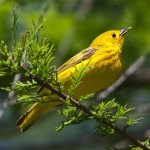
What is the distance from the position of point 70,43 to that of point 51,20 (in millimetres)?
400

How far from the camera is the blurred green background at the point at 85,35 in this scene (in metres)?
5.93

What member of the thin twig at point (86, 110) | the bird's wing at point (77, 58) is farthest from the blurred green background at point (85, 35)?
the thin twig at point (86, 110)

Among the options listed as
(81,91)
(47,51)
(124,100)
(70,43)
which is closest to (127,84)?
(124,100)

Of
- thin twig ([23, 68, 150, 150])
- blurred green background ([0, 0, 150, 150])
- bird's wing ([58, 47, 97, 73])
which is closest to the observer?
thin twig ([23, 68, 150, 150])

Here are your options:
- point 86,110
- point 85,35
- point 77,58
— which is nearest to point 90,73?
point 77,58

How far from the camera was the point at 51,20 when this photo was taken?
6191 mm

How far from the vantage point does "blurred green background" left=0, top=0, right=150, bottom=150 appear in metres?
5.93

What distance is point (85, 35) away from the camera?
6.61m

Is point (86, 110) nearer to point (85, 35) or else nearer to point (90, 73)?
point (90, 73)

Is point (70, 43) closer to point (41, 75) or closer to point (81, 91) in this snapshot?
point (81, 91)

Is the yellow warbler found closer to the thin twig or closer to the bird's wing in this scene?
the bird's wing

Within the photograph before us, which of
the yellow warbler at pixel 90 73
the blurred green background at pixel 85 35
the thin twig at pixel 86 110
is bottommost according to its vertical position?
the thin twig at pixel 86 110

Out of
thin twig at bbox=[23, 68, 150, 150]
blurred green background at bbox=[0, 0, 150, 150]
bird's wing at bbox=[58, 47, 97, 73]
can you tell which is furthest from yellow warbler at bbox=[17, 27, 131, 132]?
blurred green background at bbox=[0, 0, 150, 150]

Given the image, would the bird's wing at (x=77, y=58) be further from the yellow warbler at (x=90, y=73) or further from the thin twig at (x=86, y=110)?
the thin twig at (x=86, y=110)
